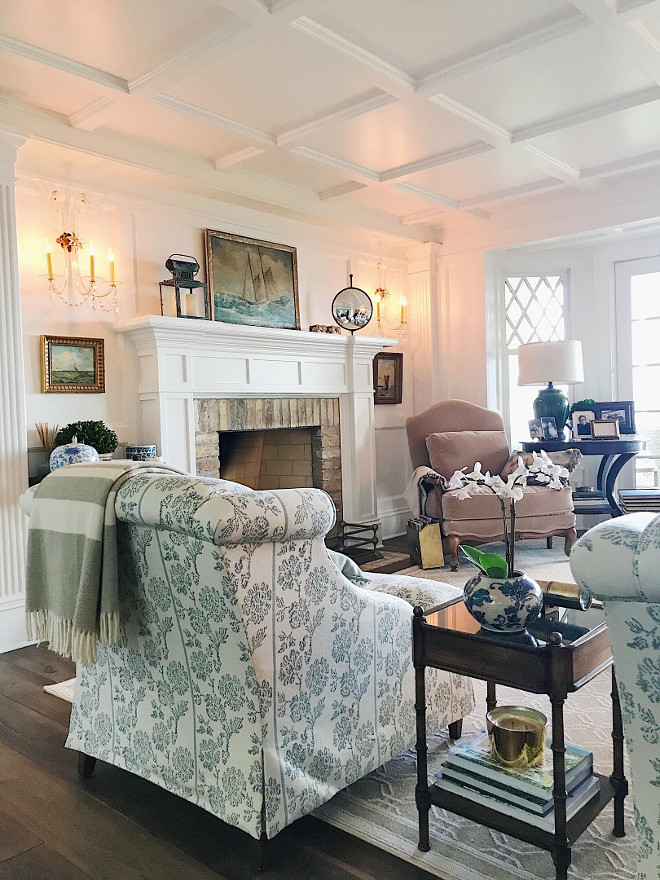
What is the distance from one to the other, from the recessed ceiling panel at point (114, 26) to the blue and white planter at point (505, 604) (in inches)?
94.3

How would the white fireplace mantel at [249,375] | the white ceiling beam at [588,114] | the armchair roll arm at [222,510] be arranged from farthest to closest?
the white fireplace mantel at [249,375]
the white ceiling beam at [588,114]
the armchair roll arm at [222,510]

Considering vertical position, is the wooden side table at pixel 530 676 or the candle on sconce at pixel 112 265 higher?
the candle on sconce at pixel 112 265

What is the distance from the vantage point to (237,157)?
14.1 feet

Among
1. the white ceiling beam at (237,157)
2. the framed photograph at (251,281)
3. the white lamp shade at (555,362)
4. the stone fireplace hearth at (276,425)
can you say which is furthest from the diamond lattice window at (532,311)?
the white ceiling beam at (237,157)

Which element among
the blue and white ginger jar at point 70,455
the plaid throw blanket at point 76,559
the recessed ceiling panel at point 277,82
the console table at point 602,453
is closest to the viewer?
the plaid throw blanket at point 76,559

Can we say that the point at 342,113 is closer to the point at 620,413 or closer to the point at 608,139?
the point at 608,139

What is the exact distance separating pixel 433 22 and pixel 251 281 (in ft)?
7.41

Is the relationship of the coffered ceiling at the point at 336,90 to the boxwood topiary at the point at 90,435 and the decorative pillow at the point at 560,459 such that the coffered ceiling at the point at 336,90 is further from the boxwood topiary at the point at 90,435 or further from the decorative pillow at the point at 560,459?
the decorative pillow at the point at 560,459

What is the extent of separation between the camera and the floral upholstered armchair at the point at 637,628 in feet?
3.25

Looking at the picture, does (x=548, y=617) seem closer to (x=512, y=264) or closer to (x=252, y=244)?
(x=252, y=244)

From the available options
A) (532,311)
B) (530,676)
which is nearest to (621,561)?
(530,676)

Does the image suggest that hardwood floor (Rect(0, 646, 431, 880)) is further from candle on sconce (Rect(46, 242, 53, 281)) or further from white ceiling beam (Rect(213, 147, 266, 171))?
white ceiling beam (Rect(213, 147, 266, 171))

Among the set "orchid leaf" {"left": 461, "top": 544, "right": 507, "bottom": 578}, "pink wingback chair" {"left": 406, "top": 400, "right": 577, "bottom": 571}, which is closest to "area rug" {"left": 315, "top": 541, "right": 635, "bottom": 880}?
"orchid leaf" {"left": 461, "top": 544, "right": 507, "bottom": 578}

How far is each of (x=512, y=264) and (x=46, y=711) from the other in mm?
5124
